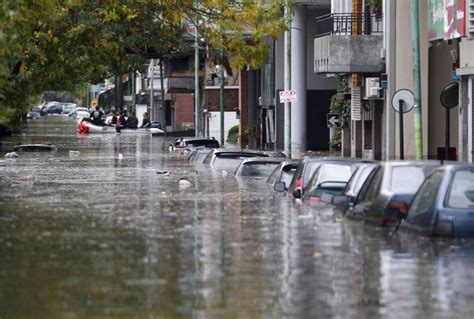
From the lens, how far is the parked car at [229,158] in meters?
39.4

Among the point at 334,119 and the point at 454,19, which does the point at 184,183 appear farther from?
the point at 334,119

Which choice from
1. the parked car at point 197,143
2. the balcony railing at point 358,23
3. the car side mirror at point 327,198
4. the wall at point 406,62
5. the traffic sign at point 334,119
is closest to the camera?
the car side mirror at point 327,198

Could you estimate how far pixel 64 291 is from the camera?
13.4 meters

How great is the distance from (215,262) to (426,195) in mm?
3436

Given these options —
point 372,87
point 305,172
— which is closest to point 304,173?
point 305,172

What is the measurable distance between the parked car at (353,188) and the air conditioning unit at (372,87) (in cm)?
2141

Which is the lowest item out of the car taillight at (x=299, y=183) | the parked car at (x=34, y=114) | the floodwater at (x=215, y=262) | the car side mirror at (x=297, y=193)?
the floodwater at (x=215, y=262)

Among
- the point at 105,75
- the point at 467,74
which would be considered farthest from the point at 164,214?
the point at 105,75

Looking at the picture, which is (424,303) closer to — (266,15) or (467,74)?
(266,15)

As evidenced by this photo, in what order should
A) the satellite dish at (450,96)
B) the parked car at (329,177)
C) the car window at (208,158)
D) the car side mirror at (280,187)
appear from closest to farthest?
the parked car at (329,177) < the car side mirror at (280,187) < the satellite dish at (450,96) < the car window at (208,158)

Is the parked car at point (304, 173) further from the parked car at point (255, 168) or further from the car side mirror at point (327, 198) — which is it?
the parked car at point (255, 168)

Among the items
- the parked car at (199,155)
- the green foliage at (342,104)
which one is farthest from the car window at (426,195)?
the green foliage at (342,104)

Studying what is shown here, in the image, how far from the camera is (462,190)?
57.6ft

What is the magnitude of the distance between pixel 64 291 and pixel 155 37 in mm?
25304
